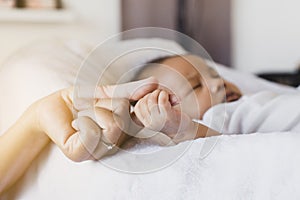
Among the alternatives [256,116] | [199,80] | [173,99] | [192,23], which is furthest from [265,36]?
[173,99]

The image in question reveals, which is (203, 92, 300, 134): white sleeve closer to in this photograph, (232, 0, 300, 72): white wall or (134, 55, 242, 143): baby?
(134, 55, 242, 143): baby

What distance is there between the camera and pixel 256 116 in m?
1.06

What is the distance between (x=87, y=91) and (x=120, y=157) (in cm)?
13

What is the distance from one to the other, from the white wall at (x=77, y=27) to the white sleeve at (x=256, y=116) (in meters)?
1.06

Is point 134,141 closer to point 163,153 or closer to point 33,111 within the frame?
point 163,153

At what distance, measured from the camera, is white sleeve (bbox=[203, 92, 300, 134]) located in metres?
1.01

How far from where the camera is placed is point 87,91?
0.79 metres

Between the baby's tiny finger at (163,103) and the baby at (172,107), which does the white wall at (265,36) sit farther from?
the baby's tiny finger at (163,103)

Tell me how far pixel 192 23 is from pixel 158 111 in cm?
177

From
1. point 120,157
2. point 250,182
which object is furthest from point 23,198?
point 250,182

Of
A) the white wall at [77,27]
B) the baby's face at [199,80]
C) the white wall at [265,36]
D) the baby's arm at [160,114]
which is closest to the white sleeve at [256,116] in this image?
the baby's face at [199,80]

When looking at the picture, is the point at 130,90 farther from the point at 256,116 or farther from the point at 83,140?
the point at 256,116

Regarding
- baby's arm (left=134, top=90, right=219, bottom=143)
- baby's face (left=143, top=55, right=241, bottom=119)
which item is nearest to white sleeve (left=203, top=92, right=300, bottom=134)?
baby's face (left=143, top=55, right=241, bottom=119)

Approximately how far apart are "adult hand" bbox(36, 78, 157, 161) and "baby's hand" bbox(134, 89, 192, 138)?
0.02 meters
